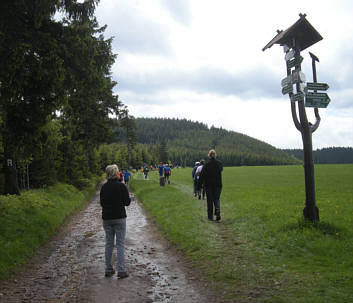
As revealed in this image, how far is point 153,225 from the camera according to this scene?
12.6 metres

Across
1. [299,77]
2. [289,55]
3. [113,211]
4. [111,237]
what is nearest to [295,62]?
[289,55]

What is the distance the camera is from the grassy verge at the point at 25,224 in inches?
302

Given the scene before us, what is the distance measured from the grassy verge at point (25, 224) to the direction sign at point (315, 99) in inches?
317

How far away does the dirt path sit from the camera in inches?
217

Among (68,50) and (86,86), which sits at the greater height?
(68,50)

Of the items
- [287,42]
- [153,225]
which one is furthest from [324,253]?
[153,225]

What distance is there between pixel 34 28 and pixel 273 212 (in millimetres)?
9981

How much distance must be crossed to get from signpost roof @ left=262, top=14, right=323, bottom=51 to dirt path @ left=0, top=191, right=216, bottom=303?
21.2 feet

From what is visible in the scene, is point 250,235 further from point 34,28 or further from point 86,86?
point 34,28

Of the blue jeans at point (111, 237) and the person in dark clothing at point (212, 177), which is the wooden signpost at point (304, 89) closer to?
the person in dark clothing at point (212, 177)

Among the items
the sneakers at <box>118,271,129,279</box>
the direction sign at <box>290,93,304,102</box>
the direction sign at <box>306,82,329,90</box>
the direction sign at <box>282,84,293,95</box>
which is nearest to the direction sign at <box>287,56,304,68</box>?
the direction sign at <box>282,84,293,95</box>

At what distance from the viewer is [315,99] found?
859cm

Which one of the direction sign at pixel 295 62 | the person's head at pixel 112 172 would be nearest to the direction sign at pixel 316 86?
the direction sign at pixel 295 62

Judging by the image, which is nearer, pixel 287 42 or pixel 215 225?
pixel 287 42
